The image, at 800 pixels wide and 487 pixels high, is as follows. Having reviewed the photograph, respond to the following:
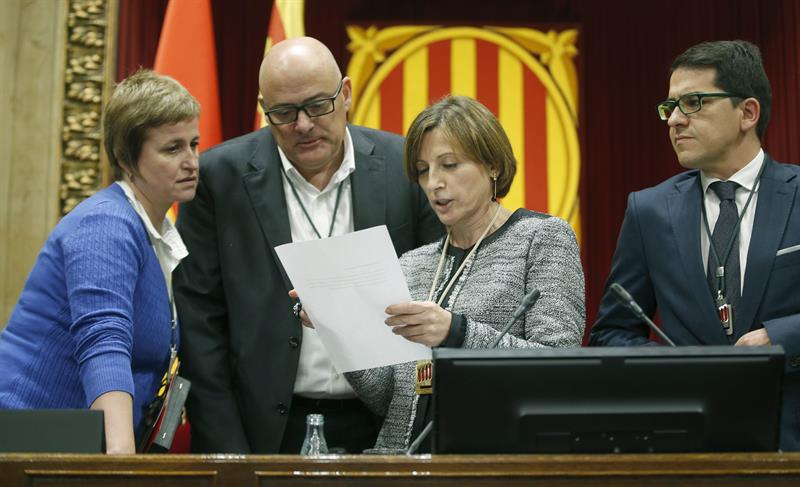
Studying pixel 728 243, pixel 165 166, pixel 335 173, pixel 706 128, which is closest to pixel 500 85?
pixel 335 173

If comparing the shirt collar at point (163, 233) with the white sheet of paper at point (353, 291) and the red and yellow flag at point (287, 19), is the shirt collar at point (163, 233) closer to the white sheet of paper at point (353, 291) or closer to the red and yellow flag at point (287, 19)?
the white sheet of paper at point (353, 291)

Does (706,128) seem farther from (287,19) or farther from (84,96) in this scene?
(84,96)

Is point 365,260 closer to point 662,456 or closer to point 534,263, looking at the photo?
point 534,263

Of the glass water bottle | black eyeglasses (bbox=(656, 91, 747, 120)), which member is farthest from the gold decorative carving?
black eyeglasses (bbox=(656, 91, 747, 120))

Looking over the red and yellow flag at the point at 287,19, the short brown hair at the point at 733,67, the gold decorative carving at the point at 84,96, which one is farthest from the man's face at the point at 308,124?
the gold decorative carving at the point at 84,96

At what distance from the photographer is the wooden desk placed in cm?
147

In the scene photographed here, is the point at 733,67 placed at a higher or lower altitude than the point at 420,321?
higher

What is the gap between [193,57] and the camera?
3855 mm

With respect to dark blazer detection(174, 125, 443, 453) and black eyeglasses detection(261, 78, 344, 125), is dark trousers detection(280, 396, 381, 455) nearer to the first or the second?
dark blazer detection(174, 125, 443, 453)

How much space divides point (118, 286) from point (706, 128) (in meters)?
1.45

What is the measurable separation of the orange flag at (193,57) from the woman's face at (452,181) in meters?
1.63

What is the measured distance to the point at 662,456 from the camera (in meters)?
1.50

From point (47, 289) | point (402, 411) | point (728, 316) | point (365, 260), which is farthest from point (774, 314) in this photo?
point (47, 289)

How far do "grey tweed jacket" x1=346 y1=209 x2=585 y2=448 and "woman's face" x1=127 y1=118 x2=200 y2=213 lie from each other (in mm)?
595
